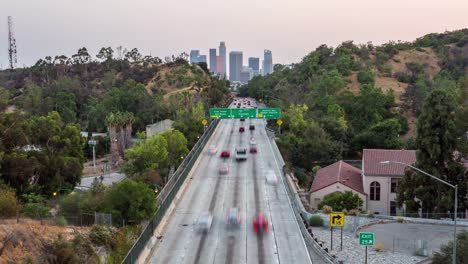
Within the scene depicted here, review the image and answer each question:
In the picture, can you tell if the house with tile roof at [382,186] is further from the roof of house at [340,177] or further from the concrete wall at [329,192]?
the concrete wall at [329,192]

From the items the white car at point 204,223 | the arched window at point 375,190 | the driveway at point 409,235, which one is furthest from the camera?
the arched window at point 375,190

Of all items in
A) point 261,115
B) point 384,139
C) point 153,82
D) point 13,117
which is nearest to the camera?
point 13,117

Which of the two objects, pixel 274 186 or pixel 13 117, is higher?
pixel 13 117

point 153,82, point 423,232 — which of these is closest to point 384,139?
point 423,232

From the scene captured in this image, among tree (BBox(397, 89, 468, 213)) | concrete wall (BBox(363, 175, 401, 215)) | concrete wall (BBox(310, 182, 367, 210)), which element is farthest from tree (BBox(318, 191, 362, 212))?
tree (BBox(397, 89, 468, 213))

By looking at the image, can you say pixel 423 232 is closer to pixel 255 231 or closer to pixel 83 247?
pixel 255 231

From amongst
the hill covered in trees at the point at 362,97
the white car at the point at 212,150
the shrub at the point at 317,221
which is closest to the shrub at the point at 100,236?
the shrub at the point at 317,221

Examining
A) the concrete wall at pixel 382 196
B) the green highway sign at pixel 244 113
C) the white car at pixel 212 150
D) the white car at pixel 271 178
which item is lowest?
the concrete wall at pixel 382 196
